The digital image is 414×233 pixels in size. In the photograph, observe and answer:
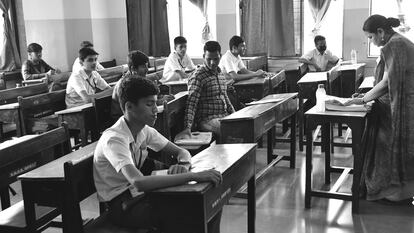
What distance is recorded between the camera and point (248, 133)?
3.53m

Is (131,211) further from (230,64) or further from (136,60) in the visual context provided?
(230,64)

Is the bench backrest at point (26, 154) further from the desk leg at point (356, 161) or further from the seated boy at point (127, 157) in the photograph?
the desk leg at point (356, 161)

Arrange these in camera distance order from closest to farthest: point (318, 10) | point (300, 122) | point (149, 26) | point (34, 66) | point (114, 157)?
point (114, 157) < point (300, 122) < point (34, 66) < point (318, 10) < point (149, 26)

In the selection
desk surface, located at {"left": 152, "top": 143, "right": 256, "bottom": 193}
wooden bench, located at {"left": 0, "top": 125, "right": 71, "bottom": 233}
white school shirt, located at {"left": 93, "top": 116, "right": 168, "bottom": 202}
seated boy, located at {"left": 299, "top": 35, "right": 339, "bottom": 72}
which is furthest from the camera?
seated boy, located at {"left": 299, "top": 35, "right": 339, "bottom": 72}

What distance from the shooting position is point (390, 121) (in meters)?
3.52

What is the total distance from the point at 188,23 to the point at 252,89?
351 cm

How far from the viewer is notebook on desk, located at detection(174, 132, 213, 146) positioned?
3.64 meters

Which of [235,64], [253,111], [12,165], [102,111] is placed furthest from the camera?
[235,64]

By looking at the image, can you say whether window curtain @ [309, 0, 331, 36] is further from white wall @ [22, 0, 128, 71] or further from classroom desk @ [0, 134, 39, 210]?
classroom desk @ [0, 134, 39, 210]

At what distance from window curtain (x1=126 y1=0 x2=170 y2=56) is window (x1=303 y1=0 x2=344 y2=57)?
241cm

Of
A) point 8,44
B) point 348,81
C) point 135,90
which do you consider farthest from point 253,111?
point 8,44

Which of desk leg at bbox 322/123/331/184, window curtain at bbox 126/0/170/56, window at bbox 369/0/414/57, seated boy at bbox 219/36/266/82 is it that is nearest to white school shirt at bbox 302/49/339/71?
window at bbox 369/0/414/57

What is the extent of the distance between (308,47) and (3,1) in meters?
4.55

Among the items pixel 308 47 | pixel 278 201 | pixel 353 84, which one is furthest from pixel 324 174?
pixel 308 47
